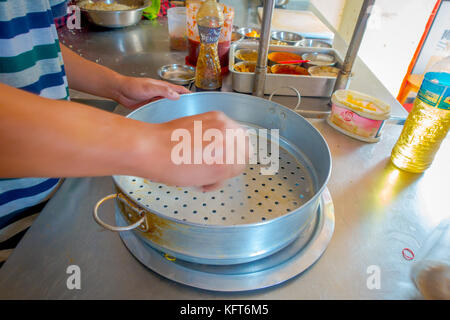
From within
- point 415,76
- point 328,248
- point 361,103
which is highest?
point 361,103

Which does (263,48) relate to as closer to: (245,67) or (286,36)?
(245,67)

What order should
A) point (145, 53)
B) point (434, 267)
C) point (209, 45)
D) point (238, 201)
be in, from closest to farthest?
point (434, 267)
point (238, 201)
point (209, 45)
point (145, 53)

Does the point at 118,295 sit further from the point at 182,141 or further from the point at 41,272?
Answer: the point at 182,141

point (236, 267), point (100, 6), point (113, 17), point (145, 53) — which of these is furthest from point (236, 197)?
point (100, 6)

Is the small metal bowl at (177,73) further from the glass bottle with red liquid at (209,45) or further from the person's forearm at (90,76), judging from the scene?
the person's forearm at (90,76)

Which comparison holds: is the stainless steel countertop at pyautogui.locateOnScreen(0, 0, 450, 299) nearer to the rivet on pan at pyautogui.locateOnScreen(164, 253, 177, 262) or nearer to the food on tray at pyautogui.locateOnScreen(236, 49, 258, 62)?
the rivet on pan at pyautogui.locateOnScreen(164, 253, 177, 262)

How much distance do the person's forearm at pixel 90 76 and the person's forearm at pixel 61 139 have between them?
450mm

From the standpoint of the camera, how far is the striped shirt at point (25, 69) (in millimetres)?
597

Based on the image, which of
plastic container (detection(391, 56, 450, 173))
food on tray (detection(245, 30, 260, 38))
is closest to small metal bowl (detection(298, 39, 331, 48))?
food on tray (detection(245, 30, 260, 38))

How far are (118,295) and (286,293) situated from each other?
252 mm

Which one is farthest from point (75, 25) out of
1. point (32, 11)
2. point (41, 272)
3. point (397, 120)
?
point (397, 120)

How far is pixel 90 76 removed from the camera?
2.53ft

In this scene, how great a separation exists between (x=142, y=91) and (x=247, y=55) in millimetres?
510

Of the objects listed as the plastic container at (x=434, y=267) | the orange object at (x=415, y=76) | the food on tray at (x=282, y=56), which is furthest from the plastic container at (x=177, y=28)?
the orange object at (x=415, y=76)
